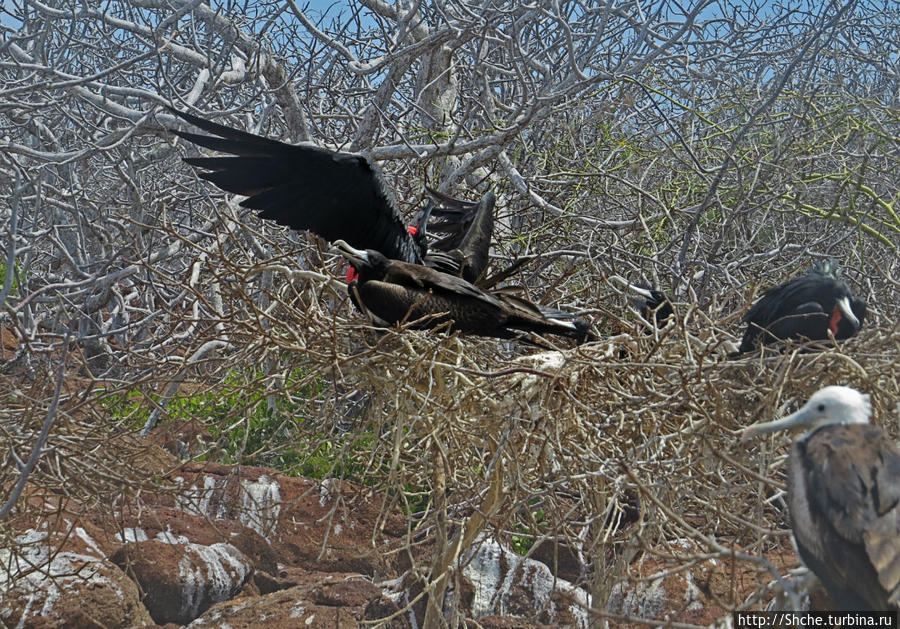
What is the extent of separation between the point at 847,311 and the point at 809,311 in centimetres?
13

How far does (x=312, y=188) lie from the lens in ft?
12.3

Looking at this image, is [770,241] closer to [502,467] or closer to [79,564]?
[502,467]

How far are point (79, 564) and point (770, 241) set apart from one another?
439 centimetres

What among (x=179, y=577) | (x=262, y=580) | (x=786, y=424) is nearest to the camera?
(x=786, y=424)

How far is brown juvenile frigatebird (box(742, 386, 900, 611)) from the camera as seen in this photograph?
1.73 metres

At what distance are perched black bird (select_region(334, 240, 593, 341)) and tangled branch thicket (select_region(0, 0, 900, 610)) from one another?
0.14m

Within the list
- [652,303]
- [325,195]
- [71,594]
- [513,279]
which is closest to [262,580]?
[71,594]

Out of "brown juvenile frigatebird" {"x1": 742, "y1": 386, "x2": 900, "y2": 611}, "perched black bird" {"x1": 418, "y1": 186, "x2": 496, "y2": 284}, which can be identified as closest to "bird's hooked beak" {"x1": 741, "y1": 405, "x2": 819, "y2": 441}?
"brown juvenile frigatebird" {"x1": 742, "y1": 386, "x2": 900, "y2": 611}

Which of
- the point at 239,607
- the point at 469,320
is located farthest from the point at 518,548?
the point at 469,320

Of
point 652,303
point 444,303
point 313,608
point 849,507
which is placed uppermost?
point 652,303

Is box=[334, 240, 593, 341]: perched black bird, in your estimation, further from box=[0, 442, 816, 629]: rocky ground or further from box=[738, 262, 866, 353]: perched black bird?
box=[0, 442, 816, 629]: rocky ground

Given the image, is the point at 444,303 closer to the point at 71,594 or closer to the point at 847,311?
the point at 847,311

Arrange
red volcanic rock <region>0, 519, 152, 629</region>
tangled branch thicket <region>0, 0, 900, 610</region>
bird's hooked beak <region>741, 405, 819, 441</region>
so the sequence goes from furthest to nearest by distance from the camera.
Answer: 1. red volcanic rock <region>0, 519, 152, 629</region>
2. tangled branch thicket <region>0, 0, 900, 610</region>
3. bird's hooked beak <region>741, 405, 819, 441</region>

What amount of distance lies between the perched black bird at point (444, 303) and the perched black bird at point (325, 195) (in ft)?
1.32
